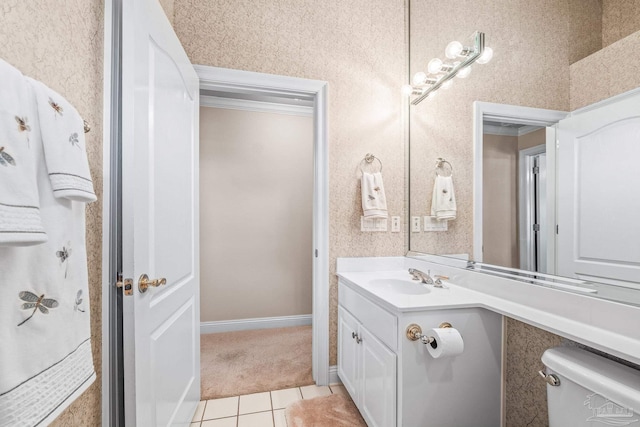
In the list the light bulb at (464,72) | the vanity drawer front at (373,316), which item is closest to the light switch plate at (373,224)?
the vanity drawer front at (373,316)

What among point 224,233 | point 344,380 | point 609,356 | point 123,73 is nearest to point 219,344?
point 224,233

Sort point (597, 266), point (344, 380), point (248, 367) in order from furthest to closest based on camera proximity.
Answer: point (248, 367)
point (344, 380)
point (597, 266)

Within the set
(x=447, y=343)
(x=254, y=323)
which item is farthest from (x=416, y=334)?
(x=254, y=323)

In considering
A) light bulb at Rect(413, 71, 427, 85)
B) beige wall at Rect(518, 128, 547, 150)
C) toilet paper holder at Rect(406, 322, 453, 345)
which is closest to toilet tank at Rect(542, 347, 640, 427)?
toilet paper holder at Rect(406, 322, 453, 345)

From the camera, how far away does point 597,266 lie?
906 mm

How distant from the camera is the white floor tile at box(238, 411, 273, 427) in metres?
1.50

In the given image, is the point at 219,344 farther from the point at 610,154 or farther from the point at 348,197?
the point at 610,154

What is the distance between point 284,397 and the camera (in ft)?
5.67

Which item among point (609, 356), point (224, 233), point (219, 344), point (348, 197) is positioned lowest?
point (219, 344)

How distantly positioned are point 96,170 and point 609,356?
1721 mm

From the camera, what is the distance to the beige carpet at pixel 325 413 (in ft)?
4.84

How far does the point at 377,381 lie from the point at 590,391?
0.78 meters

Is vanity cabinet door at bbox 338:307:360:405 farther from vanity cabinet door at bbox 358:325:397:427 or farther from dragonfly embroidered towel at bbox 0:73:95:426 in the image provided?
dragonfly embroidered towel at bbox 0:73:95:426

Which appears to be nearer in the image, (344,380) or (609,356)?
(609,356)
